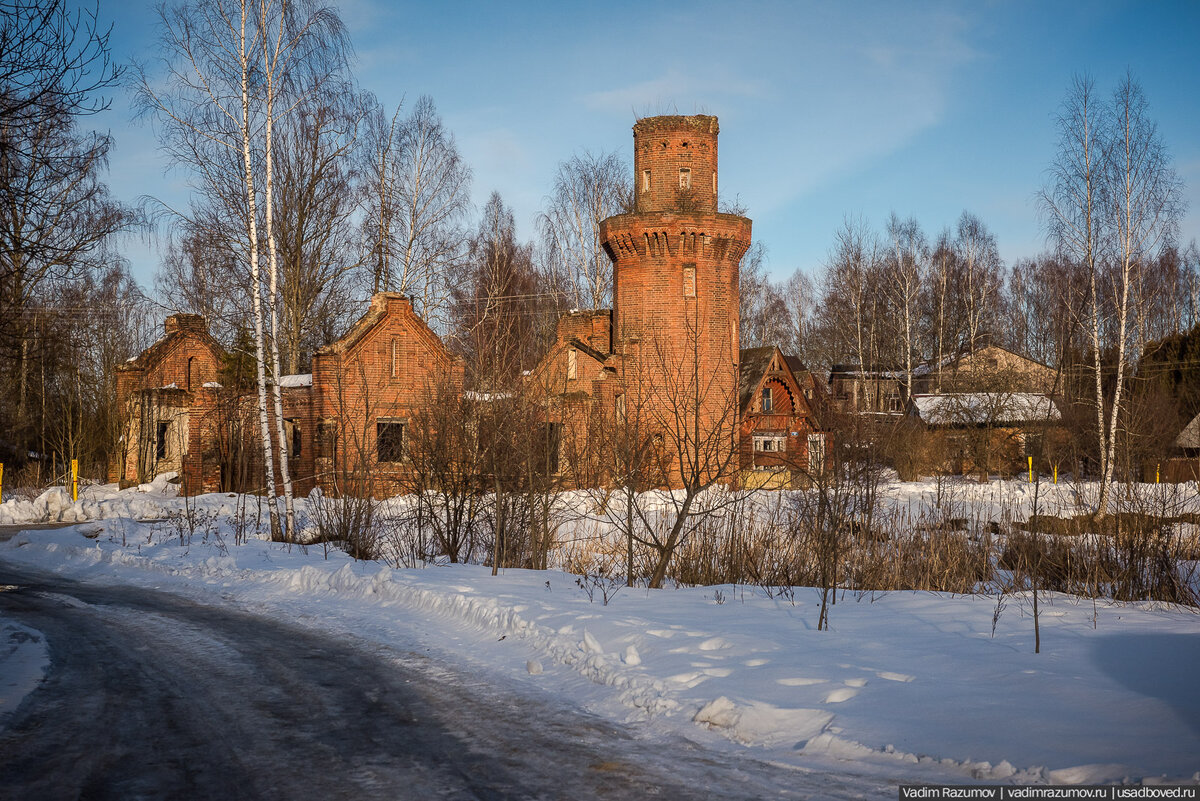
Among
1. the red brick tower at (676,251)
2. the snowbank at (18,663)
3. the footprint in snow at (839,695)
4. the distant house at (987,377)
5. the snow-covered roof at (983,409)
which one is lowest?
the snowbank at (18,663)

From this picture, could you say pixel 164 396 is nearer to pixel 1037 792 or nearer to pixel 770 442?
pixel 770 442

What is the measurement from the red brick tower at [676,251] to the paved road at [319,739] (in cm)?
2308

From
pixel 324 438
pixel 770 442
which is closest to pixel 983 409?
pixel 770 442

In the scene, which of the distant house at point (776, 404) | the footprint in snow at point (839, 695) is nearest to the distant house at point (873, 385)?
the distant house at point (776, 404)

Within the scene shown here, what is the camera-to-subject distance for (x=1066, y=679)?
627 centimetres

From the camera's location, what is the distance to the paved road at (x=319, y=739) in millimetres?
4793

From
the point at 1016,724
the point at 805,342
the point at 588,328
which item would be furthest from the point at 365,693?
the point at 805,342

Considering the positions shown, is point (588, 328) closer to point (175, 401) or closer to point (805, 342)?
point (175, 401)

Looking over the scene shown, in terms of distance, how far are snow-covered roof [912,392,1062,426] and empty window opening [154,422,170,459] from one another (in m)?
31.9

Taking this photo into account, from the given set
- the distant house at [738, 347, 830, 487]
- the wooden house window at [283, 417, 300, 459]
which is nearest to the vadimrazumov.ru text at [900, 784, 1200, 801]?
the wooden house window at [283, 417, 300, 459]

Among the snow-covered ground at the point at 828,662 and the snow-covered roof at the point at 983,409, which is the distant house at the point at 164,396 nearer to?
the snow-covered ground at the point at 828,662

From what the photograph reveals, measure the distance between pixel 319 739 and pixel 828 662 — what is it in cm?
366

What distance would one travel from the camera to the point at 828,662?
6.96 m

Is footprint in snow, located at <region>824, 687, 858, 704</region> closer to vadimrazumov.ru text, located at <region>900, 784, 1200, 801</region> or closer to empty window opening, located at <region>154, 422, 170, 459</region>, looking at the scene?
vadimrazumov.ru text, located at <region>900, 784, 1200, 801</region>
